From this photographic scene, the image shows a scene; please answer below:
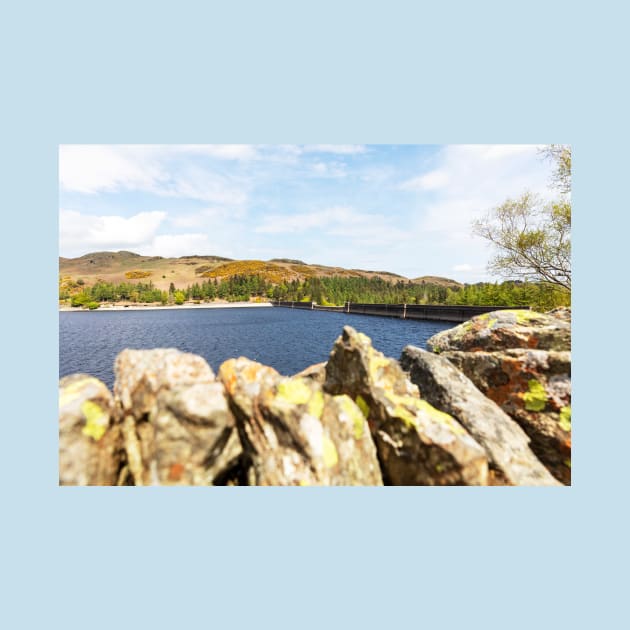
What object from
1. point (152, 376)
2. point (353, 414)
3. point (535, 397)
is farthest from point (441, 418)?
point (152, 376)

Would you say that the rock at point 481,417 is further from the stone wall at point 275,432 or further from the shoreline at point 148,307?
the shoreline at point 148,307

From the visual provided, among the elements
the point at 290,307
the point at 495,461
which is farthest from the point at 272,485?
the point at 290,307

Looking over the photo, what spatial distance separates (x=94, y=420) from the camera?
169 inches

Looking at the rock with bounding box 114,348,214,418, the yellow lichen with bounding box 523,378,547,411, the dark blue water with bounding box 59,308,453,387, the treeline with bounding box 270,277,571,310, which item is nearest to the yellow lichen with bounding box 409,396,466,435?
the yellow lichen with bounding box 523,378,547,411

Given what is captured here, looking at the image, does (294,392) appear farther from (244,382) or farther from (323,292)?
(323,292)

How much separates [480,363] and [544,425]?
5.77ft

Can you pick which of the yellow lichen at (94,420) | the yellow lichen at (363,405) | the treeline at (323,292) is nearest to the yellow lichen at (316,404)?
the yellow lichen at (363,405)

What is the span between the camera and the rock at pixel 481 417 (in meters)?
4.83

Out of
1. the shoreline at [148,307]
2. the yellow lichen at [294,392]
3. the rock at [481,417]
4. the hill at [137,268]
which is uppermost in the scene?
the hill at [137,268]

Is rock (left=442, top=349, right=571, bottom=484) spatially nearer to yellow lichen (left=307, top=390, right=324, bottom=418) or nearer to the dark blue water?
yellow lichen (left=307, top=390, right=324, bottom=418)

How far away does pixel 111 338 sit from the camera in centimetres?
1814

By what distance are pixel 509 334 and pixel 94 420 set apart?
31.4ft

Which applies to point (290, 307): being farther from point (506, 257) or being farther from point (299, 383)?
point (299, 383)

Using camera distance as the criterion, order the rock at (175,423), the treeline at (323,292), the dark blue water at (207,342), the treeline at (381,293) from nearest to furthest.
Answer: the rock at (175,423), the dark blue water at (207,342), the treeline at (323,292), the treeline at (381,293)
